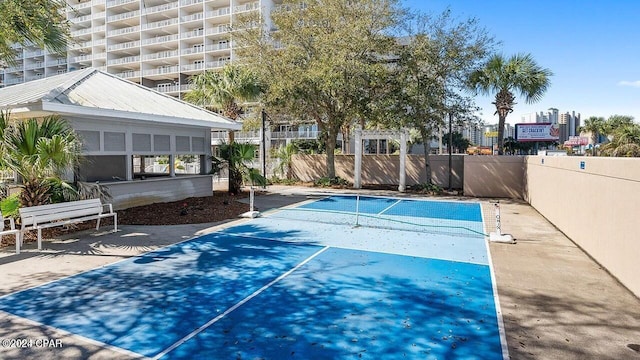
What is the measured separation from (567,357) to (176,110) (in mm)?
15754

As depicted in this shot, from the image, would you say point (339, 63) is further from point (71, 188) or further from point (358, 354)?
point (358, 354)

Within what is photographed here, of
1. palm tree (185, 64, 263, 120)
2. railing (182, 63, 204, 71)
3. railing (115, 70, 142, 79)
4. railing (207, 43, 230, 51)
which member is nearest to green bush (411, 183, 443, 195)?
palm tree (185, 64, 263, 120)

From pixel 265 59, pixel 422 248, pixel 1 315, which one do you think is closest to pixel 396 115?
pixel 265 59

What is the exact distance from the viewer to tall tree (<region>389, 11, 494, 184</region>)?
20672 mm

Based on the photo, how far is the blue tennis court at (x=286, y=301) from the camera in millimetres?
4648

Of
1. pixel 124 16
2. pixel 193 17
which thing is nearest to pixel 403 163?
pixel 193 17

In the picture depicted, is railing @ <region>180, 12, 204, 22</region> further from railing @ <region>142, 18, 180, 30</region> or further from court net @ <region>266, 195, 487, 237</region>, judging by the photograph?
court net @ <region>266, 195, 487, 237</region>

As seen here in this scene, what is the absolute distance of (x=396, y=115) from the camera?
2162 centimetres

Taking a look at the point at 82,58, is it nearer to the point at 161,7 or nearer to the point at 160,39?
the point at 160,39

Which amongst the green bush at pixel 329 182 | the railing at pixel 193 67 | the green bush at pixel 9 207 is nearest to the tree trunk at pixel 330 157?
the green bush at pixel 329 182

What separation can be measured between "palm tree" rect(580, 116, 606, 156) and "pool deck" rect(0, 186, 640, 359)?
78.3m

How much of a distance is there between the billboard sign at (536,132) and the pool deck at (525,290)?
84.2ft

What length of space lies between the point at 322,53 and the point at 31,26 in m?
14.3

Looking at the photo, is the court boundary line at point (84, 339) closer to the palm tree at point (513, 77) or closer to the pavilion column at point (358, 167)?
the pavilion column at point (358, 167)
